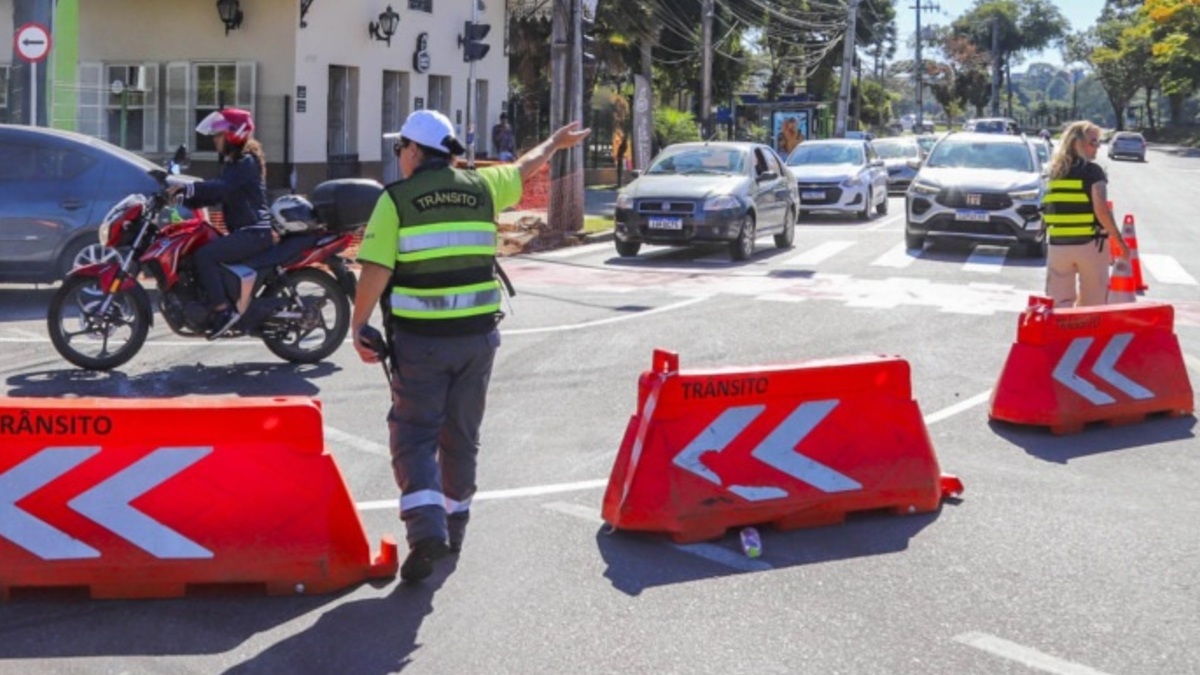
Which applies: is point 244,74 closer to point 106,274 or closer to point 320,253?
point 320,253

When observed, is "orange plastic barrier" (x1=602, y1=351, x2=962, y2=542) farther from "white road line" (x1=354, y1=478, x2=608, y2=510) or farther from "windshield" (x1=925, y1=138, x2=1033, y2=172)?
"windshield" (x1=925, y1=138, x2=1033, y2=172)

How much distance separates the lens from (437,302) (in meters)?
5.83

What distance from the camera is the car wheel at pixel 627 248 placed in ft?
64.4

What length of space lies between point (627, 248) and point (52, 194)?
8385mm

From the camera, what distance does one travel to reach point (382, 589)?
573 cm

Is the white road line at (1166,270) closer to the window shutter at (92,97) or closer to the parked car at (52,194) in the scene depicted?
the parked car at (52,194)

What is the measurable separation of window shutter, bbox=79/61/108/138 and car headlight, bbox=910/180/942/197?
14539 mm

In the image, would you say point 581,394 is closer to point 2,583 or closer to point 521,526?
point 521,526

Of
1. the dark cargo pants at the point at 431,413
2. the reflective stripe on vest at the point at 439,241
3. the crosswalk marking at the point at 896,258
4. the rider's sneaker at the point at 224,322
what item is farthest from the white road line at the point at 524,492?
the crosswalk marking at the point at 896,258

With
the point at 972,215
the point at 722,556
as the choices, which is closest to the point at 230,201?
the point at 722,556

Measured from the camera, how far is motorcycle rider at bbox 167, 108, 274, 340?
33.0 feet

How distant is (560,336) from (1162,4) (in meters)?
60.3

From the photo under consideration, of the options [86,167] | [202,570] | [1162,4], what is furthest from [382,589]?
[1162,4]

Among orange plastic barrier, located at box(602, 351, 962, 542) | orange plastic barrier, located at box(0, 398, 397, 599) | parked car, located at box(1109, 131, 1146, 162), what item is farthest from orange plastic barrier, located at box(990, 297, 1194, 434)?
parked car, located at box(1109, 131, 1146, 162)
